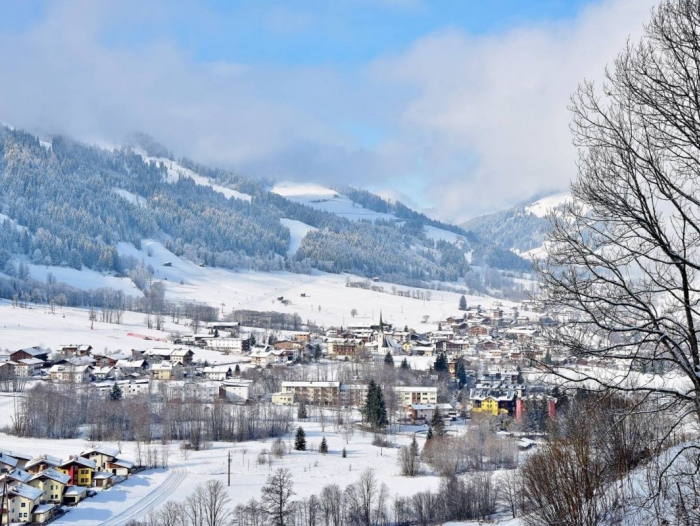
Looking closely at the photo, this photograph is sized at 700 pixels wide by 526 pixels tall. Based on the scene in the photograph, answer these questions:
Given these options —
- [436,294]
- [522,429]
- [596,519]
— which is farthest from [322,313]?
[596,519]

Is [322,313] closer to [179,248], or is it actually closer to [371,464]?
[179,248]

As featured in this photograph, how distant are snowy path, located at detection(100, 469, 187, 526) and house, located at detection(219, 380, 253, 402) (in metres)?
13.8

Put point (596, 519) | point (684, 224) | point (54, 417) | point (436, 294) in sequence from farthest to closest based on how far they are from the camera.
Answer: point (436, 294)
point (54, 417)
point (596, 519)
point (684, 224)

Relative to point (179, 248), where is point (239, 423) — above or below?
below

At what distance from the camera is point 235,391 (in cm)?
4119

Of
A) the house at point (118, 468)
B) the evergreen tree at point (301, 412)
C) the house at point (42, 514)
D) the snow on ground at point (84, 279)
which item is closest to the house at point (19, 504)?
the house at point (42, 514)

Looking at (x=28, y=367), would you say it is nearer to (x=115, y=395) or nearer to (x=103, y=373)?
(x=103, y=373)

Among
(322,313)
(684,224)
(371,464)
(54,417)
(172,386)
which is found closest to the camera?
(684,224)

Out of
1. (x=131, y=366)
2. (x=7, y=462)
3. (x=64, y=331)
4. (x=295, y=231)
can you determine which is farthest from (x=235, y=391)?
(x=295, y=231)

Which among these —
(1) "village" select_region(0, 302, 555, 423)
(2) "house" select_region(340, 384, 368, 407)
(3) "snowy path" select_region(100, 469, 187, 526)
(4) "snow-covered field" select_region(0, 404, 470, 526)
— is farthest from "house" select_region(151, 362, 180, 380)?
(3) "snowy path" select_region(100, 469, 187, 526)

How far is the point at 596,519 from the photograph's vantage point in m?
6.34

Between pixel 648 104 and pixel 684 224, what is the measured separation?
31.7 inches

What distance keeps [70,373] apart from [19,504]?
23.4 metres

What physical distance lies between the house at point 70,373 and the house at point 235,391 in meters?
9.20
